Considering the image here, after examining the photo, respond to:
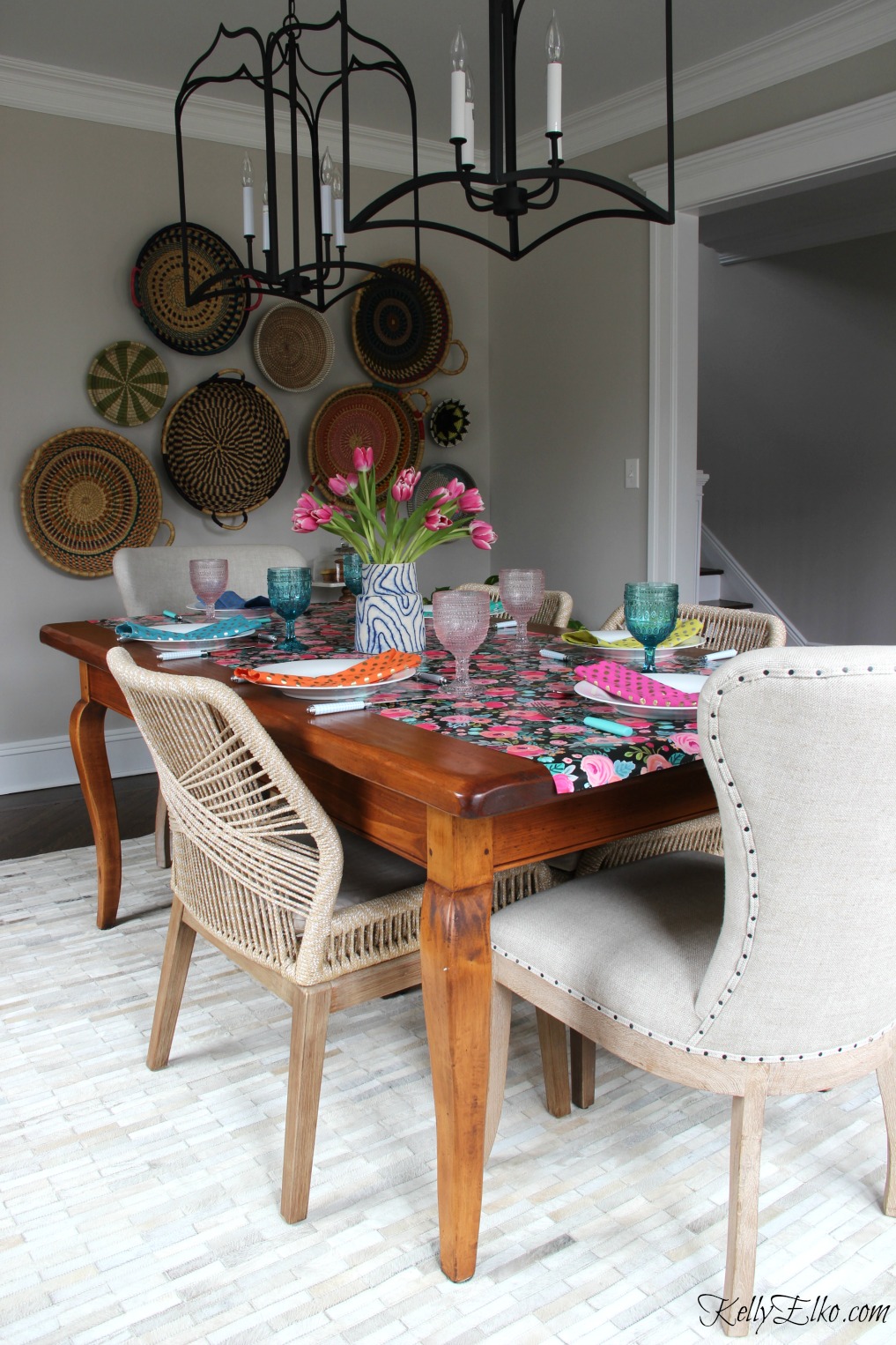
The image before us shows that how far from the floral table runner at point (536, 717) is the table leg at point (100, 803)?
60cm

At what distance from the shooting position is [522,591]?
2.08 metres

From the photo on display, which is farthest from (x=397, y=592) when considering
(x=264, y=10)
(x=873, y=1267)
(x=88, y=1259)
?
(x=264, y=10)

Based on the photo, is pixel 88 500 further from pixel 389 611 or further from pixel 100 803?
pixel 389 611

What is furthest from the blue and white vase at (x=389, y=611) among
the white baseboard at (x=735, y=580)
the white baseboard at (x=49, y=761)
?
the white baseboard at (x=735, y=580)

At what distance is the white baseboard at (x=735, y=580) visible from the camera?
6184mm

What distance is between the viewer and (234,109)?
3879 millimetres

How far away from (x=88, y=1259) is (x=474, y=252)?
435 cm

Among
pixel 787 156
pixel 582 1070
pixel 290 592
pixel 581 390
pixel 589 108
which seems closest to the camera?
pixel 582 1070

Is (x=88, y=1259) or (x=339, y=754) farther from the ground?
(x=339, y=754)

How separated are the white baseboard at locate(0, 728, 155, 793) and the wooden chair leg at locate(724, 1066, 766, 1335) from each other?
2.96 meters

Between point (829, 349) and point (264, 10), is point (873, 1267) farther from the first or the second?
point (829, 349)

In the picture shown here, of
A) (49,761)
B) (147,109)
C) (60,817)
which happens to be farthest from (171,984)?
(147,109)

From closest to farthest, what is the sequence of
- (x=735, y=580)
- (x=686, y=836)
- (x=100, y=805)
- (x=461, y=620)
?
(x=461, y=620) < (x=686, y=836) < (x=100, y=805) < (x=735, y=580)

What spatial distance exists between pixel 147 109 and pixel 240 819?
11.1 ft
